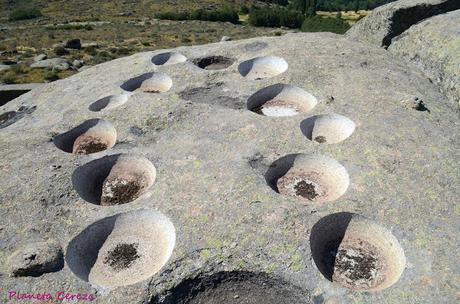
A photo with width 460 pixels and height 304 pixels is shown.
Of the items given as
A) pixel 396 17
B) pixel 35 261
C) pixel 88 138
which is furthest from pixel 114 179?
pixel 396 17

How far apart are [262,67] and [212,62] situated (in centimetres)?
238

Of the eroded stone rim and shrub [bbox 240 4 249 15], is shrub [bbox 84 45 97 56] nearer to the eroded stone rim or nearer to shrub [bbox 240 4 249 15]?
the eroded stone rim

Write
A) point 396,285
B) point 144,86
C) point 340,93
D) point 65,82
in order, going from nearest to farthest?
point 396,285 → point 340,93 → point 144,86 → point 65,82

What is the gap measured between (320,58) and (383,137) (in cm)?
567

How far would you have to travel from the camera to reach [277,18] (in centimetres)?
11375

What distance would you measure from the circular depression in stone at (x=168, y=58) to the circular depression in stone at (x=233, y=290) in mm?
11883

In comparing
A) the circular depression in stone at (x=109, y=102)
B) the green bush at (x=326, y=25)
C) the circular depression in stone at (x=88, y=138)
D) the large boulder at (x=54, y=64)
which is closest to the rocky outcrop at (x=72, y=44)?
the large boulder at (x=54, y=64)

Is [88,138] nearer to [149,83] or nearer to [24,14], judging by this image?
[149,83]

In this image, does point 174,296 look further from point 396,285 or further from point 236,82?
point 236,82

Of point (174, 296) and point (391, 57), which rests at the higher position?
point (391, 57)

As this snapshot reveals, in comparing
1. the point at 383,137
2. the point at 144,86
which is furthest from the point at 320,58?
the point at 144,86

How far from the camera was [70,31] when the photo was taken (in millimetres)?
101188

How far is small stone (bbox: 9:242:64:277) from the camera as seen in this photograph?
9.12 meters

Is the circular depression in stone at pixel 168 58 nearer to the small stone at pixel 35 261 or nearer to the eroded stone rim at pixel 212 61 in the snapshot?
the eroded stone rim at pixel 212 61
